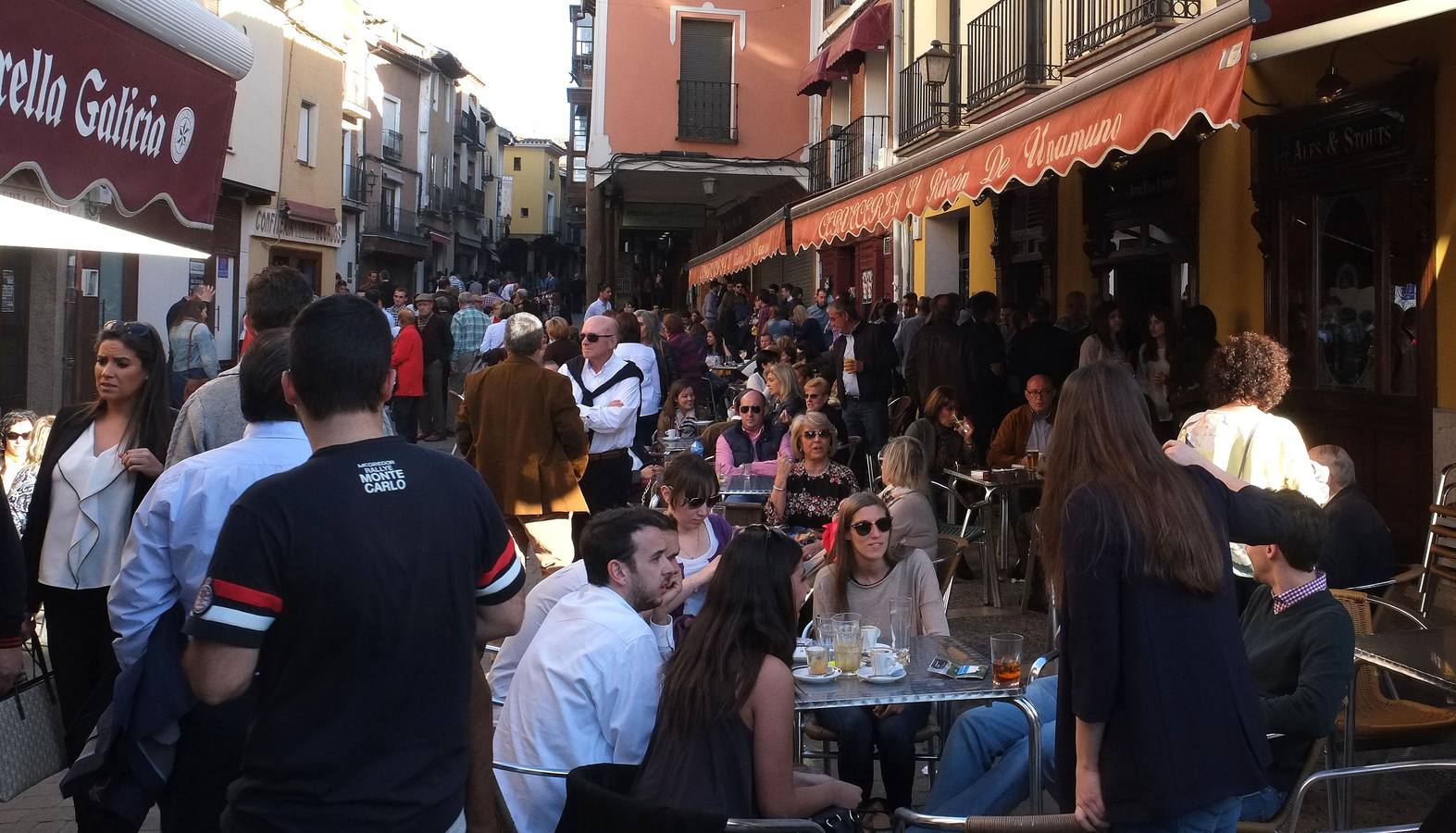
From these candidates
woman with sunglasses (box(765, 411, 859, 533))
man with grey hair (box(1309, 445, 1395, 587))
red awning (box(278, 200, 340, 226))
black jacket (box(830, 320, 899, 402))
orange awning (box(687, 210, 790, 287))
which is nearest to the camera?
man with grey hair (box(1309, 445, 1395, 587))

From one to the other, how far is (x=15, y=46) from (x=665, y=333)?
1013 cm

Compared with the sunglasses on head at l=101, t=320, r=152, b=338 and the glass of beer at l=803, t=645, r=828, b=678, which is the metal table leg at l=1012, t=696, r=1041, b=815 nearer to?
the glass of beer at l=803, t=645, r=828, b=678

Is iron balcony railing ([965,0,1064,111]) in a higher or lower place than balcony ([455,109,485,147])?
lower

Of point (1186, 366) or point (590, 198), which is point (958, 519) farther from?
point (590, 198)

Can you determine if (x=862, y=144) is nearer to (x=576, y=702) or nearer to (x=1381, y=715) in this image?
(x=1381, y=715)

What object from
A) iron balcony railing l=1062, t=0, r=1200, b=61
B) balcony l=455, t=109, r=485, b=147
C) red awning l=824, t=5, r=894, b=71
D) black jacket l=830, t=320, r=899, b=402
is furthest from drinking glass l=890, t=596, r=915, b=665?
balcony l=455, t=109, r=485, b=147

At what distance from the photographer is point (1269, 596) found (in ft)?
13.4

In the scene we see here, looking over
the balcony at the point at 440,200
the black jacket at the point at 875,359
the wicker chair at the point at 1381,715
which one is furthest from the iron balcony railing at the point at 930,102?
the balcony at the point at 440,200

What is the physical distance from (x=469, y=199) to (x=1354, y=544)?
54.7 metres

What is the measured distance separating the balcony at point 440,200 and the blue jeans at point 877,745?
153 ft

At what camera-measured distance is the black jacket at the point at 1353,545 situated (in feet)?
18.9

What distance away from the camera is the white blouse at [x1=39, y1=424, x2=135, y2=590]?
3.99 meters

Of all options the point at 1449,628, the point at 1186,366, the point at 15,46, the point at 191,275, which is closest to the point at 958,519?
the point at 1186,366

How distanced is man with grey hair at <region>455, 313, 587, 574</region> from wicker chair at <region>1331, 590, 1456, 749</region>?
152 inches
